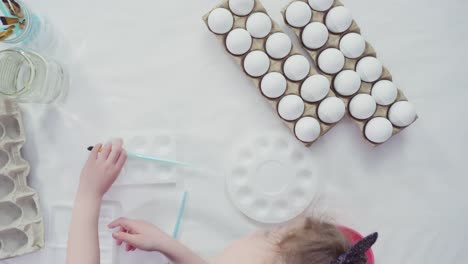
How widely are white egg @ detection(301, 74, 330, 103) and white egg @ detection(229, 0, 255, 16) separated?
0.42 feet

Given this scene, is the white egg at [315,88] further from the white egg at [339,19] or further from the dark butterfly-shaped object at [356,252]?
the dark butterfly-shaped object at [356,252]

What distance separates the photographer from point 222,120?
65 centimetres

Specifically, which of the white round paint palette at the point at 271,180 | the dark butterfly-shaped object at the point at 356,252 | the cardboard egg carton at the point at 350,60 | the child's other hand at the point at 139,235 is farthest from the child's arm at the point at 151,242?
the cardboard egg carton at the point at 350,60

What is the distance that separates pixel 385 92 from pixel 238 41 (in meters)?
0.22

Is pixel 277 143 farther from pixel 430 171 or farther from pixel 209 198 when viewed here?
pixel 430 171

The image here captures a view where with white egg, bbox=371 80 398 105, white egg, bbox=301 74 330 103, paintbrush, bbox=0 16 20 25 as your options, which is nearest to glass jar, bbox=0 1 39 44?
paintbrush, bbox=0 16 20 25

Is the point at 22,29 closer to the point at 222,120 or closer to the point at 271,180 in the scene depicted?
the point at 222,120

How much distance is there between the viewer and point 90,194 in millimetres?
598

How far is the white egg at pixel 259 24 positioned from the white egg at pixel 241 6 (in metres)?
0.01

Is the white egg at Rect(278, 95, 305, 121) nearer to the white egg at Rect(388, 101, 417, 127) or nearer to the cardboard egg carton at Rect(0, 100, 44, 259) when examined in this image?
the white egg at Rect(388, 101, 417, 127)

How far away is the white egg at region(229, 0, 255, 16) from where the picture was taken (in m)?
0.61

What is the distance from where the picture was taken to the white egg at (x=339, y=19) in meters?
0.62

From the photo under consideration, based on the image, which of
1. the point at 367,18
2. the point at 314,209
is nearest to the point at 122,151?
the point at 314,209

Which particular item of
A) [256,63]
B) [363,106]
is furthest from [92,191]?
[363,106]
